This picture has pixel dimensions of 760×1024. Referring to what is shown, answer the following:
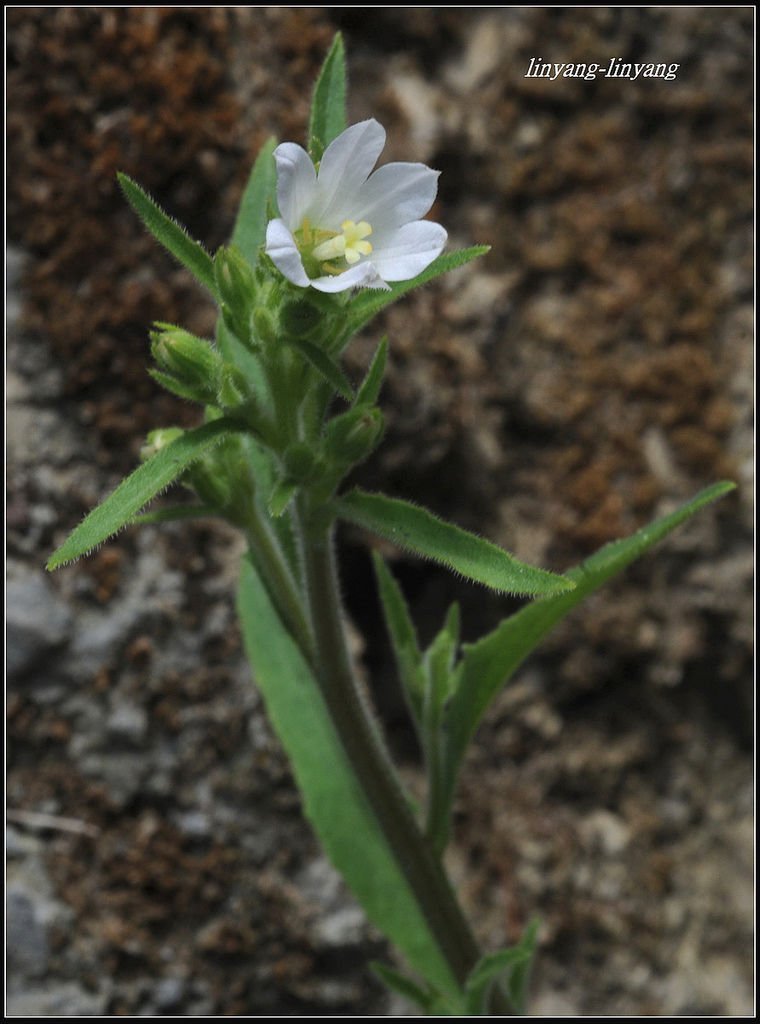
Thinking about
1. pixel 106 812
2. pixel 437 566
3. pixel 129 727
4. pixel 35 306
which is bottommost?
pixel 106 812

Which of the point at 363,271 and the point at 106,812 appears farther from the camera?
the point at 106,812

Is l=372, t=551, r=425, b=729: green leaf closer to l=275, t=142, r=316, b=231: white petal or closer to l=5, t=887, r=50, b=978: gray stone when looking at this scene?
l=275, t=142, r=316, b=231: white petal

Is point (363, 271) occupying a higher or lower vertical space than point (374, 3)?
lower

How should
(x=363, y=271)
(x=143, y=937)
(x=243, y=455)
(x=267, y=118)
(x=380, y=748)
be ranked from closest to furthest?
(x=363, y=271) < (x=243, y=455) < (x=380, y=748) < (x=143, y=937) < (x=267, y=118)

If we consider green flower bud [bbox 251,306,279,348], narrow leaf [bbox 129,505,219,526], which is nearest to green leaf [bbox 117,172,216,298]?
green flower bud [bbox 251,306,279,348]

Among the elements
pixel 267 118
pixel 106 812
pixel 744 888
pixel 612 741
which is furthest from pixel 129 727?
pixel 744 888

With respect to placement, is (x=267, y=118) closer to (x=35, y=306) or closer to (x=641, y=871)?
(x=35, y=306)

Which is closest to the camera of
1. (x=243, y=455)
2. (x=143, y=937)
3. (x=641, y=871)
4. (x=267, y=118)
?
(x=243, y=455)

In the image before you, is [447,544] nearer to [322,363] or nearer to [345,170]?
[322,363]
